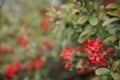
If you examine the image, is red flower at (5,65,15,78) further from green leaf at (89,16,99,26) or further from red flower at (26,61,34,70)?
green leaf at (89,16,99,26)

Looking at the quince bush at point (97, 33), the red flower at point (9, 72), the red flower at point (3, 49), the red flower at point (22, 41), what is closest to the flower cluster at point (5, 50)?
the red flower at point (3, 49)

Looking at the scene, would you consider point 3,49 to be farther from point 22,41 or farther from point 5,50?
point 22,41

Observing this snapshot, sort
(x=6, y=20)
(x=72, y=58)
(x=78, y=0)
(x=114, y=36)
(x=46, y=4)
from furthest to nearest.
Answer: (x=46, y=4) < (x=6, y=20) < (x=72, y=58) < (x=78, y=0) < (x=114, y=36)

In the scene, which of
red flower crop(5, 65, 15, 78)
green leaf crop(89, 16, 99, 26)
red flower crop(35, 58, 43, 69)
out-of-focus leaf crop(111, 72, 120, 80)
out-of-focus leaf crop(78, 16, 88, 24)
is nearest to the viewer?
out-of-focus leaf crop(111, 72, 120, 80)

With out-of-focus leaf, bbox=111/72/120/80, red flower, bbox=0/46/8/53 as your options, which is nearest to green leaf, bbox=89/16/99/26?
out-of-focus leaf, bbox=111/72/120/80

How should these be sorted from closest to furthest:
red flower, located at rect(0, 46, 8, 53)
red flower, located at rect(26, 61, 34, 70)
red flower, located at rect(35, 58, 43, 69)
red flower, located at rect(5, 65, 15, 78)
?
red flower, located at rect(5, 65, 15, 78) < red flower, located at rect(35, 58, 43, 69) < red flower, located at rect(26, 61, 34, 70) < red flower, located at rect(0, 46, 8, 53)

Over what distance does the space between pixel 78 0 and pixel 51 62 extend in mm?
2710

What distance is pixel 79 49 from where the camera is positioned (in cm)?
360

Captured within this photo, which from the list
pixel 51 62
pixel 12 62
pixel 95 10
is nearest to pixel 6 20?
pixel 12 62

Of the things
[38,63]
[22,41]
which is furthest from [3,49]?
[38,63]

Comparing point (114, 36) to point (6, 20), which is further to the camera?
point (6, 20)

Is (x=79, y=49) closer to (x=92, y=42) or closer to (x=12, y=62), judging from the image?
(x=92, y=42)

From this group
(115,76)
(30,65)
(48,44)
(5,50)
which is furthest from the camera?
(48,44)

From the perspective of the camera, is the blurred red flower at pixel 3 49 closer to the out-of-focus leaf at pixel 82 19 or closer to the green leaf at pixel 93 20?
the out-of-focus leaf at pixel 82 19
